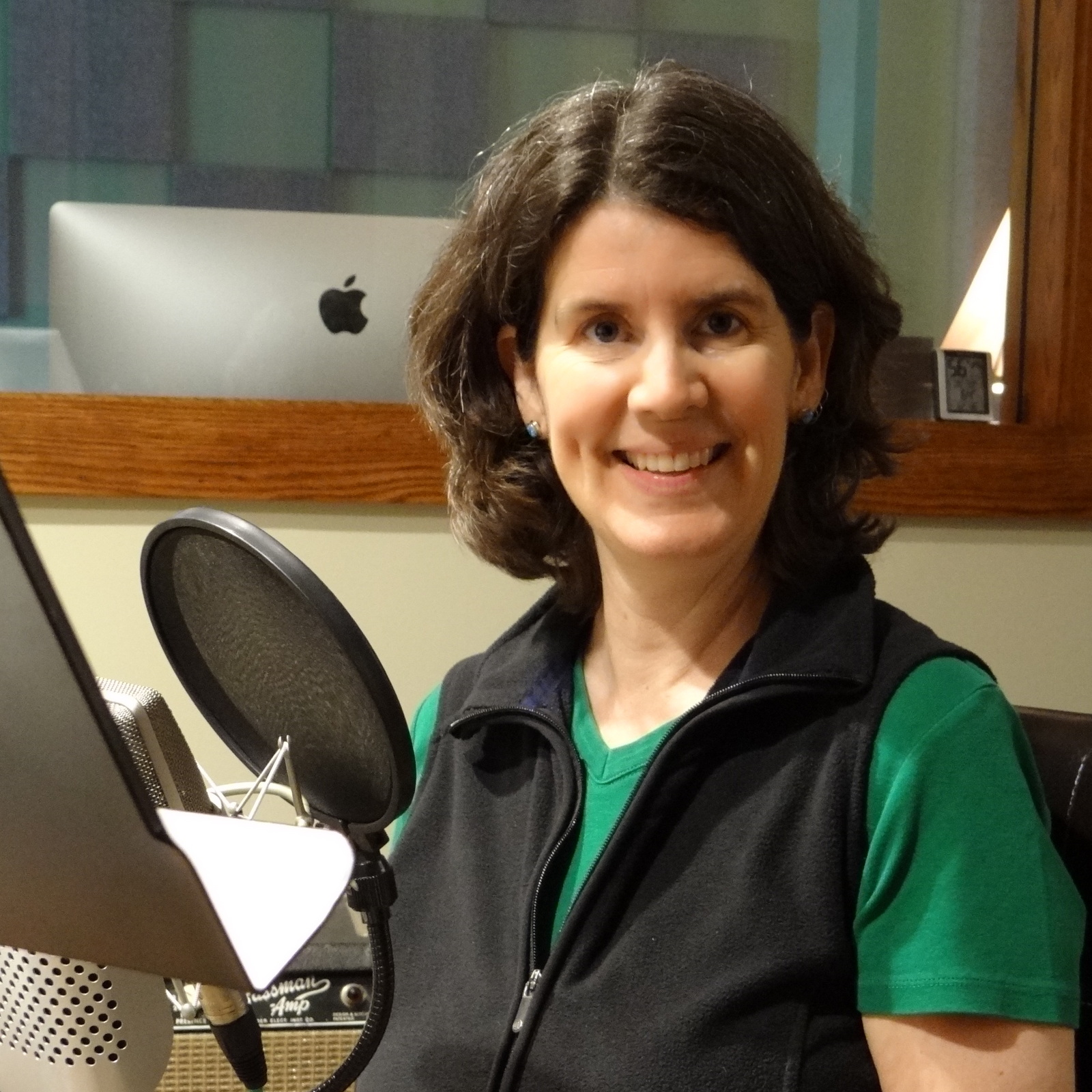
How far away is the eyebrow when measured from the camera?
0.95 metres

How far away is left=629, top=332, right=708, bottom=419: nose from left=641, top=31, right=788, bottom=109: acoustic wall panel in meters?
1.24

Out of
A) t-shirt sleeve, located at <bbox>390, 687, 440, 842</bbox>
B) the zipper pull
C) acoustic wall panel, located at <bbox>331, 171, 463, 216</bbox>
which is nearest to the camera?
the zipper pull

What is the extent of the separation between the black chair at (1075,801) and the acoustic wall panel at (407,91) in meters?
1.36

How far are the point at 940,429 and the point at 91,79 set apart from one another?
4.30 feet

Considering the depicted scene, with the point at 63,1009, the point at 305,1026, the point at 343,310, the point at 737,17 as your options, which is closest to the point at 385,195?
the point at 343,310

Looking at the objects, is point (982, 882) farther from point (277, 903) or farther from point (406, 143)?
point (406, 143)

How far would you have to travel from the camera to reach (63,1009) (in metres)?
0.55

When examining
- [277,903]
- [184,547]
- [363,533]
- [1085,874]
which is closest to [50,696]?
[277,903]

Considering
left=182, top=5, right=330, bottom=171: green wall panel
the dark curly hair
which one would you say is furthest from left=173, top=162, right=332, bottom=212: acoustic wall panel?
the dark curly hair

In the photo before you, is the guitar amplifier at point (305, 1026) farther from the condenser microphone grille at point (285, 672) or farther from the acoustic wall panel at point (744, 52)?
the acoustic wall panel at point (744, 52)

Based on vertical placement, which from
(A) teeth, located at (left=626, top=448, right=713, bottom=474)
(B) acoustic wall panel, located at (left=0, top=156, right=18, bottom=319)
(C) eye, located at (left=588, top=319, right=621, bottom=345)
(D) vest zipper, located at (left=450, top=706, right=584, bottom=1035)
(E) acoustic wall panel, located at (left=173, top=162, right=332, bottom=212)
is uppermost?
(E) acoustic wall panel, located at (left=173, top=162, right=332, bottom=212)

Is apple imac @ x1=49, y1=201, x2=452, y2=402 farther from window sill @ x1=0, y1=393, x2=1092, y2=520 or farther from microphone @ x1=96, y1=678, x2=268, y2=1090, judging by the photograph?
microphone @ x1=96, y1=678, x2=268, y2=1090

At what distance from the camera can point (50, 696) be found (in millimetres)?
406

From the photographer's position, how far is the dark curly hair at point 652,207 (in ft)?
3.17
